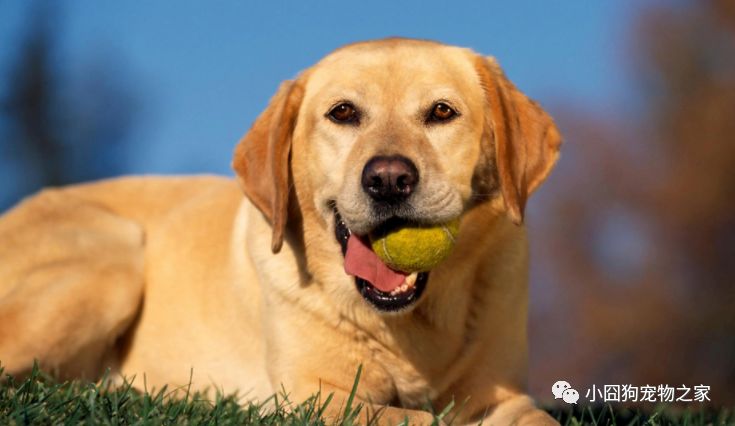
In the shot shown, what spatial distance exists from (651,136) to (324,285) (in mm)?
17371

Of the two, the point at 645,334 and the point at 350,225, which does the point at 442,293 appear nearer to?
the point at 350,225

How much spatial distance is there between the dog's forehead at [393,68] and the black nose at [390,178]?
1.88 feet

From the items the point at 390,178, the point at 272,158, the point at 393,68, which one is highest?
the point at 393,68

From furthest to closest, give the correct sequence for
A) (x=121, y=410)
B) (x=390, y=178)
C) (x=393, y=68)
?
1. (x=393, y=68)
2. (x=390, y=178)
3. (x=121, y=410)

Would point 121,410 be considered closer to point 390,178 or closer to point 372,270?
point 372,270

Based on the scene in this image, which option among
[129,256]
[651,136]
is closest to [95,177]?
[651,136]

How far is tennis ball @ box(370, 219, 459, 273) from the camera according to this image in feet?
12.7

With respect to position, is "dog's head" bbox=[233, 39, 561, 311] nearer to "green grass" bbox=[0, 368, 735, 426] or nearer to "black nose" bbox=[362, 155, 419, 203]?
"black nose" bbox=[362, 155, 419, 203]

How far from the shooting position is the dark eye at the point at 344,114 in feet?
14.0

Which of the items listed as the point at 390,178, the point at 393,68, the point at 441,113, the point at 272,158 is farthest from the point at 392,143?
the point at 272,158

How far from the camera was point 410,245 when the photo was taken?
3.89 m

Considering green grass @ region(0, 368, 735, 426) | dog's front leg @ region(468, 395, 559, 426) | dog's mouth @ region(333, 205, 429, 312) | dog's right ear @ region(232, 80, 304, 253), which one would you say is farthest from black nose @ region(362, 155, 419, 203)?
dog's front leg @ region(468, 395, 559, 426)

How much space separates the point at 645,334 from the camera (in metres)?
19.5

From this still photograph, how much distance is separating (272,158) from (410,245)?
795mm
